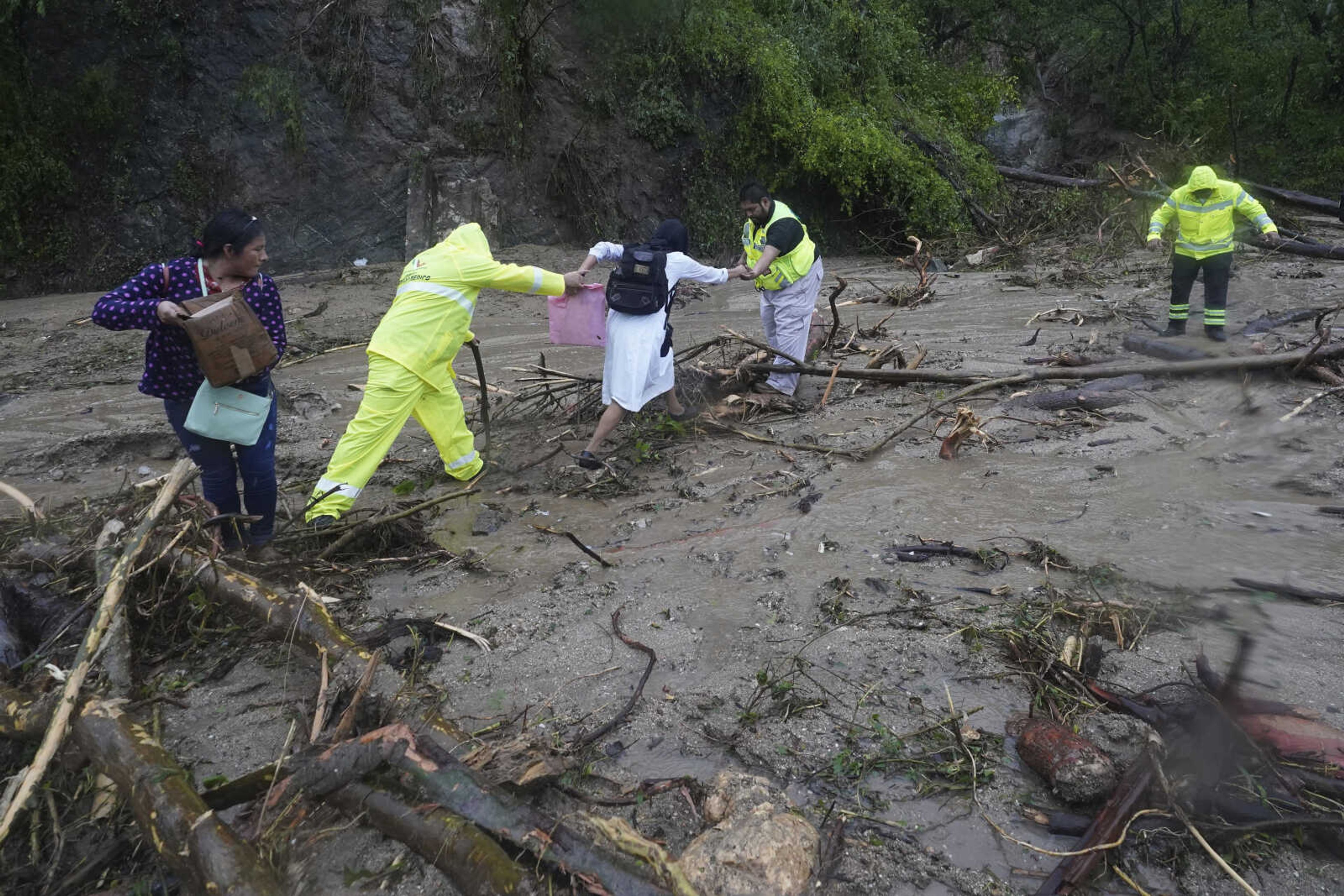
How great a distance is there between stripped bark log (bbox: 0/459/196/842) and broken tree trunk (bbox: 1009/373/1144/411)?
5.41 meters

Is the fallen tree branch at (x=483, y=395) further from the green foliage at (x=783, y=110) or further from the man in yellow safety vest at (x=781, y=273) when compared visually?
the green foliage at (x=783, y=110)

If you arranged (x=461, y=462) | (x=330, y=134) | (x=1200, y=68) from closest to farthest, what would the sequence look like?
(x=461, y=462), (x=330, y=134), (x=1200, y=68)

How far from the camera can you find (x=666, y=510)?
5238 mm

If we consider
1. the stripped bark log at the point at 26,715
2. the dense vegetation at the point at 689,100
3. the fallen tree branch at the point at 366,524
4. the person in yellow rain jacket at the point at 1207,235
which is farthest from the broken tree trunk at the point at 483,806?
the dense vegetation at the point at 689,100

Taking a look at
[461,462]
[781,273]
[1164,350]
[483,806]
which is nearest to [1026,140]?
[1164,350]

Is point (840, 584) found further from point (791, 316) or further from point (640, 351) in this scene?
point (791, 316)

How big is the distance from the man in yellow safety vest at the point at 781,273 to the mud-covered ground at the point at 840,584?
45cm

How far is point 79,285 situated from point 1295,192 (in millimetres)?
18235

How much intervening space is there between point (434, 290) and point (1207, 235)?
681cm

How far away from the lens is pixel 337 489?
198 inches

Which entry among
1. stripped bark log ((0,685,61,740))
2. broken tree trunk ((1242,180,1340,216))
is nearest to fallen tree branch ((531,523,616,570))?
stripped bark log ((0,685,61,740))

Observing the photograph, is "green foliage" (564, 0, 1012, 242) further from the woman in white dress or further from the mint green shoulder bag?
the mint green shoulder bag

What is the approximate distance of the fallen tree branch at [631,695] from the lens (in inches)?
118

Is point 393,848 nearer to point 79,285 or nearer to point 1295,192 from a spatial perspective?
point 79,285
